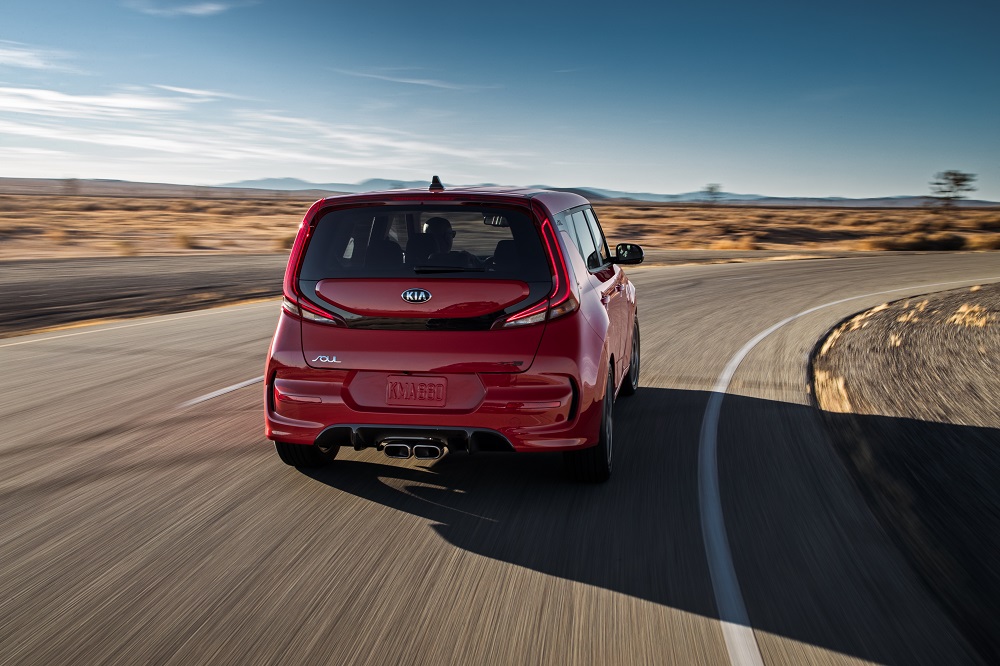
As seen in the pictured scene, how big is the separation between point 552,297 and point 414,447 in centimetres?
112

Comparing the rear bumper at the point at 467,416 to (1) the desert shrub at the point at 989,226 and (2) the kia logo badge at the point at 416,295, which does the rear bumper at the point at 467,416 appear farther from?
(1) the desert shrub at the point at 989,226

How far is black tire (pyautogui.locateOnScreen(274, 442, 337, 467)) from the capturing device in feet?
17.6

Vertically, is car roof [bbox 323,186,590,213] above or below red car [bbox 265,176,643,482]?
above

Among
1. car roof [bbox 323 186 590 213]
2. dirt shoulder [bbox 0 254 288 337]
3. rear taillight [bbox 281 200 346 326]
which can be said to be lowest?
dirt shoulder [bbox 0 254 288 337]

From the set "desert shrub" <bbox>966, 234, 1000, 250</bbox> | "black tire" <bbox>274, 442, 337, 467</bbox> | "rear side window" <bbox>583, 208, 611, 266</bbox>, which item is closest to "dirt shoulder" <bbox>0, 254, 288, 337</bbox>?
"black tire" <bbox>274, 442, 337, 467</bbox>

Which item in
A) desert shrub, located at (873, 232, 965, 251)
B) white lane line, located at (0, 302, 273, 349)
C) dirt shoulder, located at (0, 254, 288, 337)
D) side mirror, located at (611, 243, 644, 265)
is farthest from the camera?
desert shrub, located at (873, 232, 965, 251)

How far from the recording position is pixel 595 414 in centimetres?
498

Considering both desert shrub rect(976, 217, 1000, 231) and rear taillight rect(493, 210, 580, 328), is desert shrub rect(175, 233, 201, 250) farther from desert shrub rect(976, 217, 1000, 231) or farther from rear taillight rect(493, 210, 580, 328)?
desert shrub rect(976, 217, 1000, 231)

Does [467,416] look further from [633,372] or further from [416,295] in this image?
[633,372]

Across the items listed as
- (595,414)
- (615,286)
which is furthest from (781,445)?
(595,414)

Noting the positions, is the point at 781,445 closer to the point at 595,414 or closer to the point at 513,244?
the point at 595,414

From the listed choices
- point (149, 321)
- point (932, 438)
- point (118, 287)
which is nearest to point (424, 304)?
point (932, 438)

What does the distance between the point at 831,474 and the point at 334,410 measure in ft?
10.5

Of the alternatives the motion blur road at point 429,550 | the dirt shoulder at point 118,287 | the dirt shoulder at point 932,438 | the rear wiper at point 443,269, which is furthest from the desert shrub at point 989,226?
the rear wiper at point 443,269
